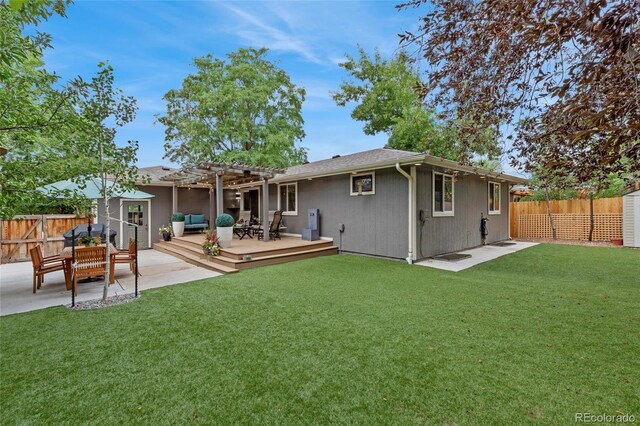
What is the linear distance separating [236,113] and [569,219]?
17916 millimetres

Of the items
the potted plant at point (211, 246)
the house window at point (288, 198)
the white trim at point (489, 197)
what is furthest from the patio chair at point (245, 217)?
the white trim at point (489, 197)

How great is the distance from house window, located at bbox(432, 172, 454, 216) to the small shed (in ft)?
22.3

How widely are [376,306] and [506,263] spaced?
5047 mm

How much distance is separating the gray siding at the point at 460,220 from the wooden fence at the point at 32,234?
10329 mm

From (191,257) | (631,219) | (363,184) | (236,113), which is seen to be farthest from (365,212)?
(236,113)

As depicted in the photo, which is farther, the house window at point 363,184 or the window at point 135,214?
the window at point 135,214

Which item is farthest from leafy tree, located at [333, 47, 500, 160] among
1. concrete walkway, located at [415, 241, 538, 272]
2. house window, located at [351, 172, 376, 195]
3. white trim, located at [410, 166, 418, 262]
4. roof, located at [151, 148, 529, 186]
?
white trim, located at [410, 166, 418, 262]

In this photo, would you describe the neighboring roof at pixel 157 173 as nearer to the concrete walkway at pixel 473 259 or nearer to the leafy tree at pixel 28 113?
the leafy tree at pixel 28 113

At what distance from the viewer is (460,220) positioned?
30.2ft

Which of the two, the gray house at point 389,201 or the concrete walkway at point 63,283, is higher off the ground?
the gray house at point 389,201

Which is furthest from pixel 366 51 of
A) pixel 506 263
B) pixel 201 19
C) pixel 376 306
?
pixel 376 306

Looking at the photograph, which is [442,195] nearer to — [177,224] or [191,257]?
[191,257]

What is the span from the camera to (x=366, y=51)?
62.1ft

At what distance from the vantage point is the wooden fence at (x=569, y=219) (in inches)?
438
